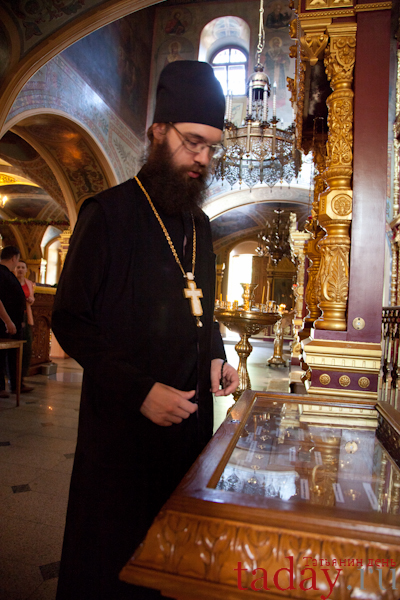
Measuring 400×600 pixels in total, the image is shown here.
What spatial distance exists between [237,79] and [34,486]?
13.9 meters

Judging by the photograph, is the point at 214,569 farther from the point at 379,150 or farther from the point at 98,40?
the point at 98,40

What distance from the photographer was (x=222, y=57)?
1349 cm

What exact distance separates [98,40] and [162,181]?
384 inches

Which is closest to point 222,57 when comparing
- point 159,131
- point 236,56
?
point 236,56

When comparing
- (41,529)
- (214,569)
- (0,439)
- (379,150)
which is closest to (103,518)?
Answer: (214,569)

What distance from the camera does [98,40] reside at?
9109mm

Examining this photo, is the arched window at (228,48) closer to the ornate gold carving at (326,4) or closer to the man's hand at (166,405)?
the ornate gold carving at (326,4)

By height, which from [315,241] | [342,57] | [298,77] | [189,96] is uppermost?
[298,77]

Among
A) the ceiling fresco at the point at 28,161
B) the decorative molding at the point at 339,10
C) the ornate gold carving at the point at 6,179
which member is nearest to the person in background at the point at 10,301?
the decorative molding at the point at 339,10

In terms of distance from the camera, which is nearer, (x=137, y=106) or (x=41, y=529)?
(x=41, y=529)

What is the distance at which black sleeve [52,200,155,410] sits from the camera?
95 cm

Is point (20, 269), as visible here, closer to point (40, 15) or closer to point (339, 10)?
point (40, 15)

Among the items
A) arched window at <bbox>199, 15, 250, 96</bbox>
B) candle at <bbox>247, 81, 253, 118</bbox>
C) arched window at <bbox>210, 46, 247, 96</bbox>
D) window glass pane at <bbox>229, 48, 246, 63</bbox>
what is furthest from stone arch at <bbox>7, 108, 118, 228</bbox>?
window glass pane at <bbox>229, 48, 246, 63</bbox>

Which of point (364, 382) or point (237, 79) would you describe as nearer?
point (364, 382)
